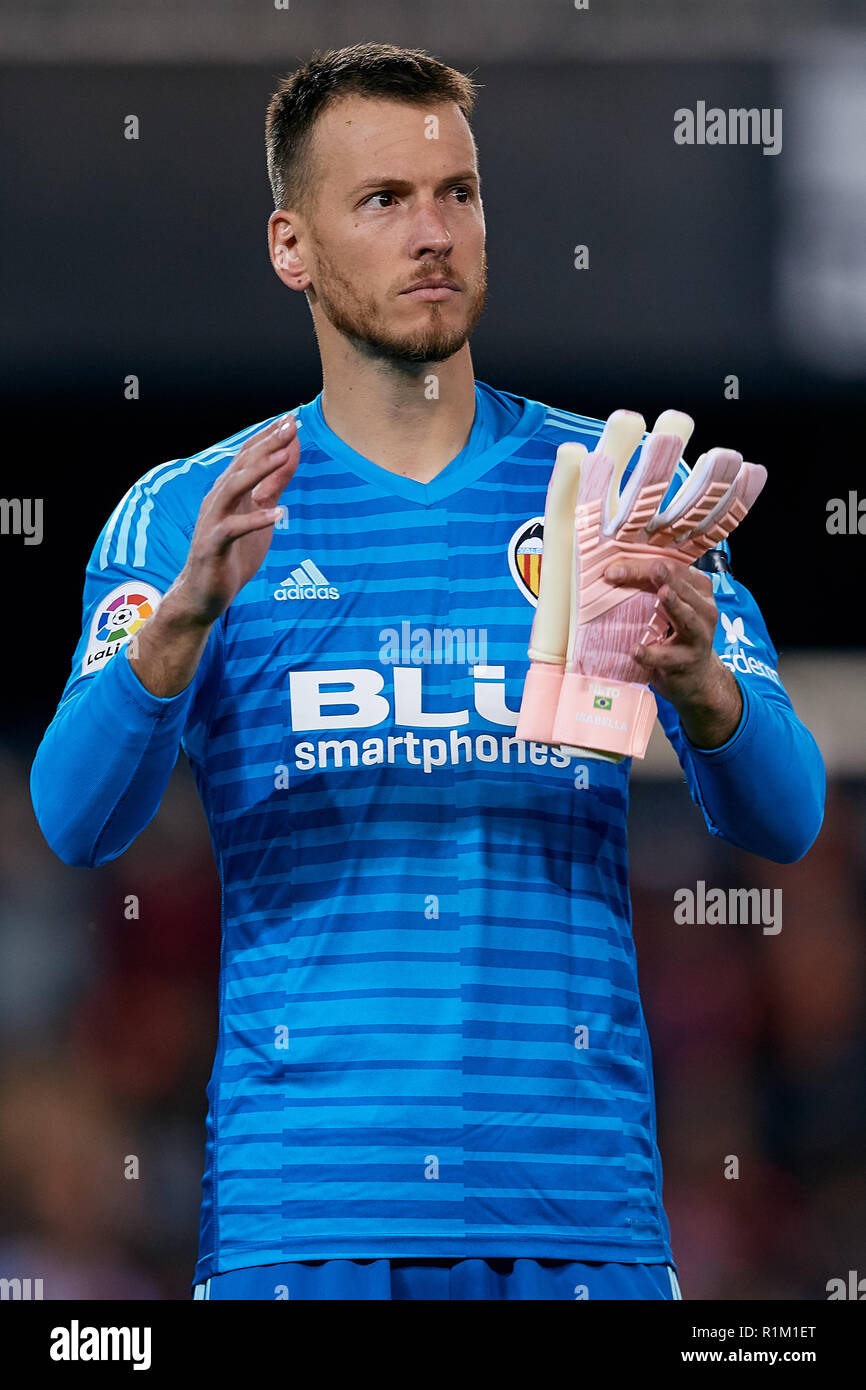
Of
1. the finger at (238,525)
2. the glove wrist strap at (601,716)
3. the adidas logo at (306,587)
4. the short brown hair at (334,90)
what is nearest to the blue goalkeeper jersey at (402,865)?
the adidas logo at (306,587)

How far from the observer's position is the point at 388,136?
2.48m

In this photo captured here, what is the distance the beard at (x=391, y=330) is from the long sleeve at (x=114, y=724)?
386 millimetres

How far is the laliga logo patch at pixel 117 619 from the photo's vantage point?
2.27 metres

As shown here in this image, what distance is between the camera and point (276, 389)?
155 inches

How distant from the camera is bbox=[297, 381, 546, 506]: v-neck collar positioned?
2438mm

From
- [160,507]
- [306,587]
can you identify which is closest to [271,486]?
[306,587]

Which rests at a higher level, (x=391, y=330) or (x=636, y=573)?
(x=391, y=330)

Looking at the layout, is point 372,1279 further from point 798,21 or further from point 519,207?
point 798,21

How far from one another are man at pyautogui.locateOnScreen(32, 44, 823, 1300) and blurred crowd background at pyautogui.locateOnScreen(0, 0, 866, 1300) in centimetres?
125

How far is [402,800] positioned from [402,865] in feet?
0.29

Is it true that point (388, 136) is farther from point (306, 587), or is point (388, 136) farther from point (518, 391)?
point (518, 391)

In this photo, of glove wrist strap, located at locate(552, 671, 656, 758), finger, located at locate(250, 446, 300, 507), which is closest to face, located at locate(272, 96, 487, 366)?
finger, located at locate(250, 446, 300, 507)

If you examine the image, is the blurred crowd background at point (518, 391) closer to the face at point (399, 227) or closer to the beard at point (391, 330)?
the face at point (399, 227)

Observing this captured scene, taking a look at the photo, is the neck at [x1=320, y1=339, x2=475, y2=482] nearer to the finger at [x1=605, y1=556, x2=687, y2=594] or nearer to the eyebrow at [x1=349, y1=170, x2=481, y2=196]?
the eyebrow at [x1=349, y1=170, x2=481, y2=196]
